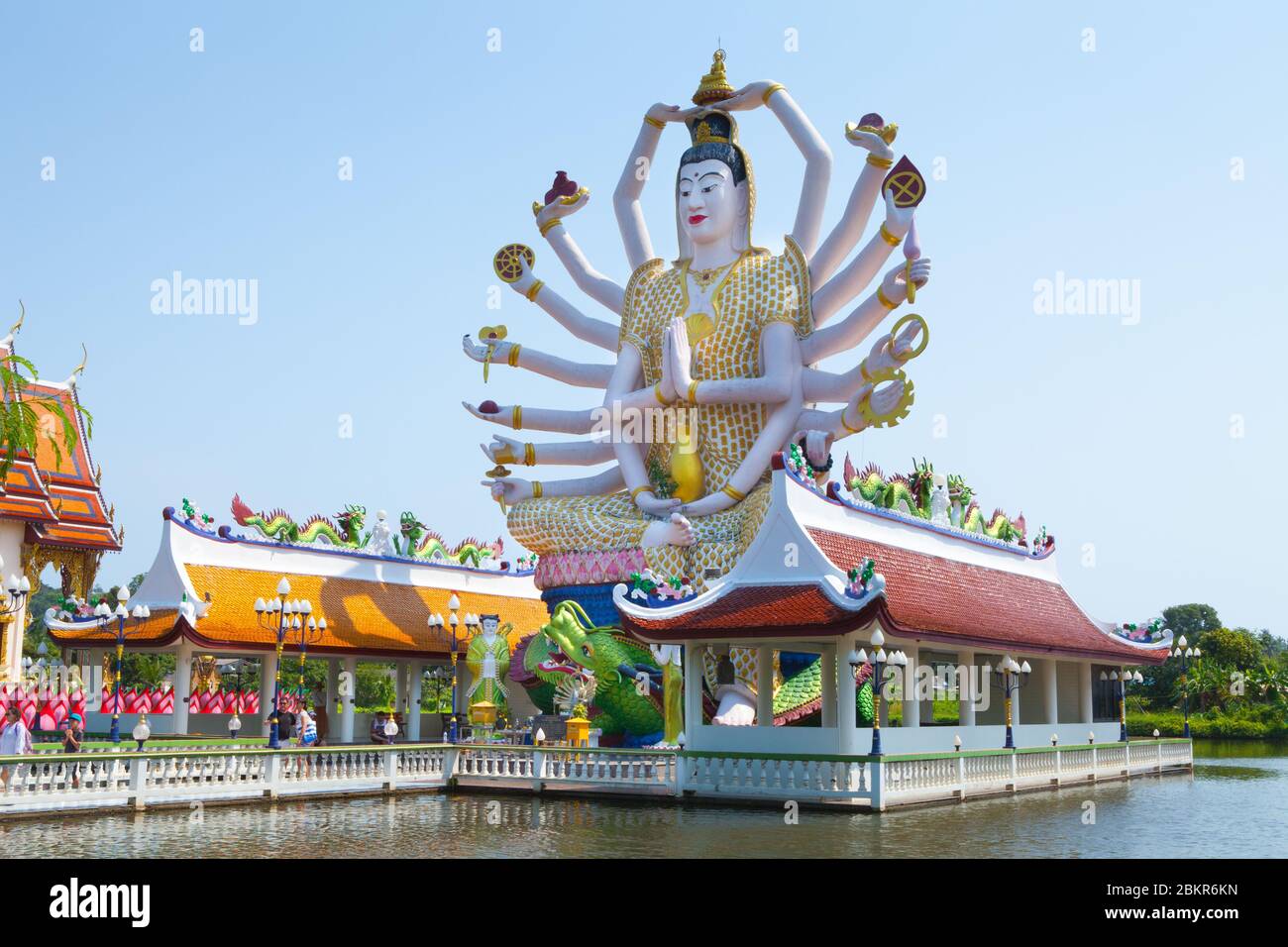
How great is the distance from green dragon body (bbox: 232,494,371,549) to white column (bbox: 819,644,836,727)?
16695 millimetres

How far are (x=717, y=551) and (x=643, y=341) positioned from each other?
6731 mm

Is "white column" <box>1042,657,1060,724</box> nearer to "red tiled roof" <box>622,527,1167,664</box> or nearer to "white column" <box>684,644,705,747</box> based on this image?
"red tiled roof" <box>622,527,1167,664</box>

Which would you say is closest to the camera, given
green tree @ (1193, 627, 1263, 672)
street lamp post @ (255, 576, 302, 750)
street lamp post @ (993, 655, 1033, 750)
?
street lamp post @ (255, 576, 302, 750)

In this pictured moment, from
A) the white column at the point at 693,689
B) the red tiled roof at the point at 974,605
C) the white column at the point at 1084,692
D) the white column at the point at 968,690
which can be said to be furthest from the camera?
the white column at the point at 1084,692

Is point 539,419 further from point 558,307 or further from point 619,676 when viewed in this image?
point 619,676

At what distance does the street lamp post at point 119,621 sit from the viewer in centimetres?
2428

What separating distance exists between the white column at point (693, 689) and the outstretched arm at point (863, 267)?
1185 cm

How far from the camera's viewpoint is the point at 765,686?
2530 cm

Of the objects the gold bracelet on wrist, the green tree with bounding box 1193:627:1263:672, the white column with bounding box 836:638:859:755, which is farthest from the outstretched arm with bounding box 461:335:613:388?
the green tree with bounding box 1193:627:1263:672

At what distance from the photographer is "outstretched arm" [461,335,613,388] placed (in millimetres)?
36312

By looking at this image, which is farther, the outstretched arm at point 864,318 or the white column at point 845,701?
the outstretched arm at point 864,318

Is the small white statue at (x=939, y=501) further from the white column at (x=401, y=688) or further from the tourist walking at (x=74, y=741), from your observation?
the tourist walking at (x=74, y=741)

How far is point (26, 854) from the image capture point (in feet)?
50.5

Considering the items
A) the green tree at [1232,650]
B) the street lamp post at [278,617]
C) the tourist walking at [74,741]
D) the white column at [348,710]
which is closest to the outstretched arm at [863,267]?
the street lamp post at [278,617]
